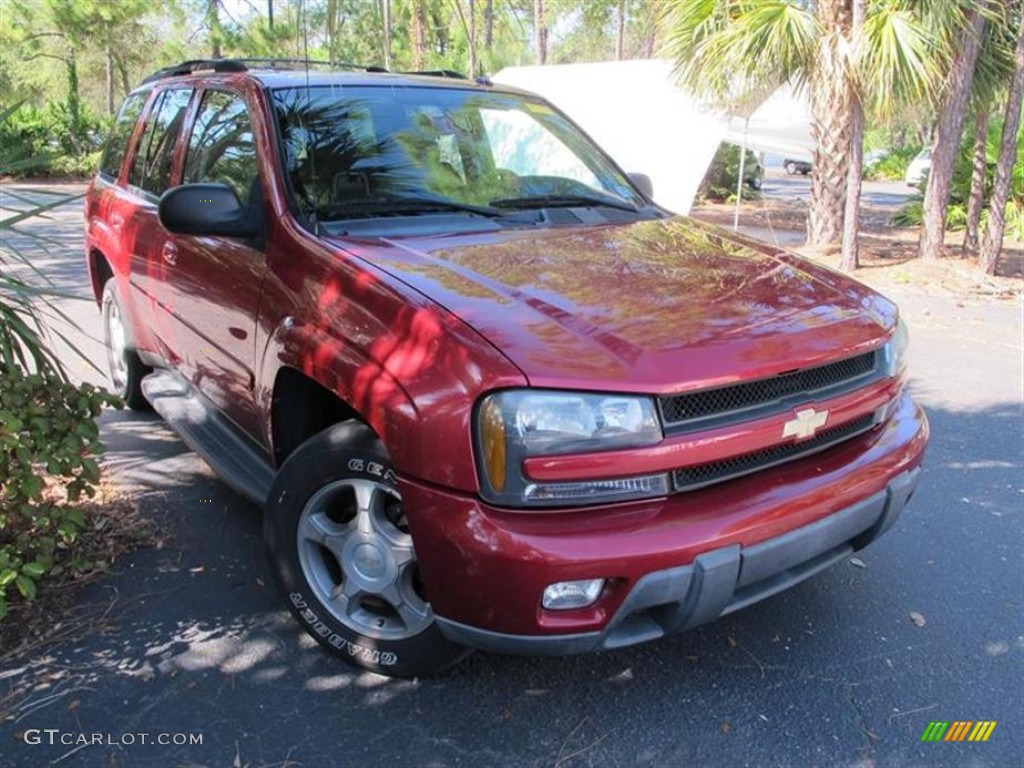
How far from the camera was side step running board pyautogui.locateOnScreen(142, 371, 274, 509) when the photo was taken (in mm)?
3160

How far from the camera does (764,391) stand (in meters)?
2.37

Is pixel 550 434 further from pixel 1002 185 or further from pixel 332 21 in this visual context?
pixel 1002 185

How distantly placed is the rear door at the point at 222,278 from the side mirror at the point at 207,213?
72 mm

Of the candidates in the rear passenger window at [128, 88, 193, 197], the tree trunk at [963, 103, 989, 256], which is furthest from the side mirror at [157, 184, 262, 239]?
the tree trunk at [963, 103, 989, 256]

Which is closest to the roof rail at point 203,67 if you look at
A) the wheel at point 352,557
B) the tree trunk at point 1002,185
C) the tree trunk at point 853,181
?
the wheel at point 352,557

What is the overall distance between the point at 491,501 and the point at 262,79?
7.44 ft

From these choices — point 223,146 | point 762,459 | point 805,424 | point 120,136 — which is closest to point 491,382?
point 762,459

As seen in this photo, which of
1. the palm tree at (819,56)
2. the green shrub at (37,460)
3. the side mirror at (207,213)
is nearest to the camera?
the green shrub at (37,460)

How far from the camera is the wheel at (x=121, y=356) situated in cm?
475

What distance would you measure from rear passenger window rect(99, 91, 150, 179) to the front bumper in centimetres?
369

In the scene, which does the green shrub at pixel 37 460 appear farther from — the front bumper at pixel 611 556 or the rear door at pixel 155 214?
the front bumper at pixel 611 556

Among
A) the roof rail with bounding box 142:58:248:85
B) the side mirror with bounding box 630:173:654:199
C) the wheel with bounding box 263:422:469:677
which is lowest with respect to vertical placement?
the wheel with bounding box 263:422:469:677

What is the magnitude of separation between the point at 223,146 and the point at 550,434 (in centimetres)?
230

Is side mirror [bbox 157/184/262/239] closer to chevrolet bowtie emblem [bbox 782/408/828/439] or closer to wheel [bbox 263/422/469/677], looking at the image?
wheel [bbox 263/422/469/677]
